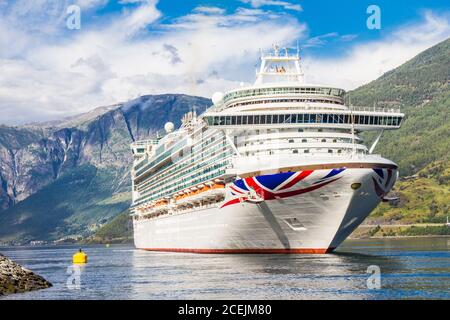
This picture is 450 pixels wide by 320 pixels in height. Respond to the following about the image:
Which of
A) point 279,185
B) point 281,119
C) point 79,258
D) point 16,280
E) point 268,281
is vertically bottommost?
point 268,281

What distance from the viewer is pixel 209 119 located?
8094 centimetres

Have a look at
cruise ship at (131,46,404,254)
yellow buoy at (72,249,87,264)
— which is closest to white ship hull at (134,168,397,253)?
cruise ship at (131,46,404,254)

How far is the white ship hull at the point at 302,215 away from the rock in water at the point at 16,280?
85.1 ft

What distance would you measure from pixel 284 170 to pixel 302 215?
5.38 meters

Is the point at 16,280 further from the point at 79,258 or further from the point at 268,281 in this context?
the point at 79,258

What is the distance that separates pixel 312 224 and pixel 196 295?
30163 mm

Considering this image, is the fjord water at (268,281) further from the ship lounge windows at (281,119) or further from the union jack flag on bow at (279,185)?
the ship lounge windows at (281,119)

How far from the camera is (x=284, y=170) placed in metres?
73.4

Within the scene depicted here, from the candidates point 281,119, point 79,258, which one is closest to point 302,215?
point 281,119

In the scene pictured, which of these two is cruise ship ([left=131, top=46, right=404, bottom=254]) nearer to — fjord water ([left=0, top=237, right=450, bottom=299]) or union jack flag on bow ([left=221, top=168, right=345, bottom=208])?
union jack flag on bow ([left=221, top=168, right=345, bottom=208])

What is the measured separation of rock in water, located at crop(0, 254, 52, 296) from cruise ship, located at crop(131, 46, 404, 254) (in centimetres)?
2582

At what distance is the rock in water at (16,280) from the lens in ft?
176

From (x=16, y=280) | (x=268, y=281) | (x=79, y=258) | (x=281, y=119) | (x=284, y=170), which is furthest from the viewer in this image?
(x=79, y=258)

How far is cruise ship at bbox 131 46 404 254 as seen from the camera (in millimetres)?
73000
